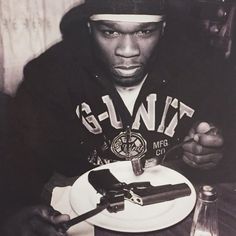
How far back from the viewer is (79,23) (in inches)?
36.0

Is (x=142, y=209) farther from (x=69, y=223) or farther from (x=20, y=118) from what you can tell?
(x=20, y=118)

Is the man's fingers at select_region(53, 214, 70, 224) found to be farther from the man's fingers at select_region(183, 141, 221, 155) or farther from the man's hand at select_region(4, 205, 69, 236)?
the man's fingers at select_region(183, 141, 221, 155)

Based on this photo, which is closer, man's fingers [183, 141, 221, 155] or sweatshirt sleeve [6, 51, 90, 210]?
sweatshirt sleeve [6, 51, 90, 210]

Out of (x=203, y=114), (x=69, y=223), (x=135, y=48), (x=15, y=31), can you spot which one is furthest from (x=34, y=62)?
(x=203, y=114)

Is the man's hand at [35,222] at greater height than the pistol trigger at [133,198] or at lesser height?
lesser

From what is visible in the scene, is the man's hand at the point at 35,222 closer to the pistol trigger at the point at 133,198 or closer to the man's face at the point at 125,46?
the pistol trigger at the point at 133,198

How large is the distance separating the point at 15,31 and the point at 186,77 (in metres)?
0.49

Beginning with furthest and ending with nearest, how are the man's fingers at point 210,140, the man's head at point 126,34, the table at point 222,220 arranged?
the man's fingers at point 210,140 → the man's head at point 126,34 → the table at point 222,220

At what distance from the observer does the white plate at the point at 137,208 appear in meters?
0.75

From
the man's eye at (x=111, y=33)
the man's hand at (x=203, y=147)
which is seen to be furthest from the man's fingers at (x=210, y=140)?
the man's eye at (x=111, y=33)

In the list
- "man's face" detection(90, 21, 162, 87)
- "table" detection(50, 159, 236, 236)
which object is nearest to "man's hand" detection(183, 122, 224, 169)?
"table" detection(50, 159, 236, 236)

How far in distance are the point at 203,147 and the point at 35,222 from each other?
1.72 feet

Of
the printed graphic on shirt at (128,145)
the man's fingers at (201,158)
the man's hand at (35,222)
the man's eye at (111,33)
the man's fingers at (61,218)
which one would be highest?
the man's eye at (111,33)

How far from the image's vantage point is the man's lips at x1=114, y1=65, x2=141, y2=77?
3.21ft
